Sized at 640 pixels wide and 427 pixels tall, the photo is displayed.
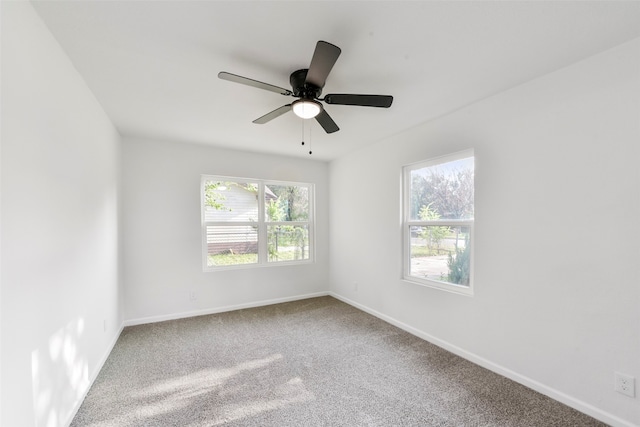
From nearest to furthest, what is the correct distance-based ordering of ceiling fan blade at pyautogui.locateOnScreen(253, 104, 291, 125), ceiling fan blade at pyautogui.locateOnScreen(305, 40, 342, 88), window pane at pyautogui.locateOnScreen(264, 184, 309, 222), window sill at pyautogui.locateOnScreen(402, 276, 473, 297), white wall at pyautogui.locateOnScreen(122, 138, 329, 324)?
ceiling fan blade at pyautogui.locateOnScreen(305, 40, 342, 88)
ceiling fan blade at pyautogui.locateOnScreen(253, 104, 291, 125)
window sill at pyautogui.locateOnScreen(402, 276, 473, 297)
white wall at pyautogui.locateOnScreen(122, 138, 329, 324)
window pane at pyautogui.locateOnScreen(264, 184, 309, 222)

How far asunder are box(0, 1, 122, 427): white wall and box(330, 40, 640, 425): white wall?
3.08m

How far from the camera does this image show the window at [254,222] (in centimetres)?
409

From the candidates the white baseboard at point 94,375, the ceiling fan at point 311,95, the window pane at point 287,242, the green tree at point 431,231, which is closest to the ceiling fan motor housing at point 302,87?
the ceiling fan at point 311,95

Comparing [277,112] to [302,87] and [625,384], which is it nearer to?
[302,87]

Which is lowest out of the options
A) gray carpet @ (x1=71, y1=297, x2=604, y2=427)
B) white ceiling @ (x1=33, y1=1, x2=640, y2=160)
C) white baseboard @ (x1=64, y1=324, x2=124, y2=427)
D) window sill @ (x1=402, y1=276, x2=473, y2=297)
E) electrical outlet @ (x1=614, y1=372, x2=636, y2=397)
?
gray carpet @ (x1=71, y1=297, x2=604, y2=427)

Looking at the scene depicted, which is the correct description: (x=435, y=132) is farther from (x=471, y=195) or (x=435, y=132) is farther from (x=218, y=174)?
(x=218, y=174)

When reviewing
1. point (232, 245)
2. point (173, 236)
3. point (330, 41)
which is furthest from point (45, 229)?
point (232, 245)

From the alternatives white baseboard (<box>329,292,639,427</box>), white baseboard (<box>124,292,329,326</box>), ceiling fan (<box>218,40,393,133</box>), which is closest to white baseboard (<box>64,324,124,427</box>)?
white baseboard (<box>124,292,329,326</box>)

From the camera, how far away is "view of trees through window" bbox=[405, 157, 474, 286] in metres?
2.80

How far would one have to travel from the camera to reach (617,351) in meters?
1.80

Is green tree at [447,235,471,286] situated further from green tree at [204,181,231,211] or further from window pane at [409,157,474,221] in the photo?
green tree at [204,181,231,211]

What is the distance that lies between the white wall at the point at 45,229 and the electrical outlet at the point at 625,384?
3.23 m

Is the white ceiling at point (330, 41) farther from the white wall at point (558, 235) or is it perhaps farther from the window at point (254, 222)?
the window at point (254, 222)

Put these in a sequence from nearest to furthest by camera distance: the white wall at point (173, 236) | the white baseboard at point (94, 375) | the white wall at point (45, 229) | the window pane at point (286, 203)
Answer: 1. the white wall at point (45, 229)
2. the white baseboard at point (94, 375)
3. the white wall at point (173, 236)
4. the window pane at point (286, 203)
